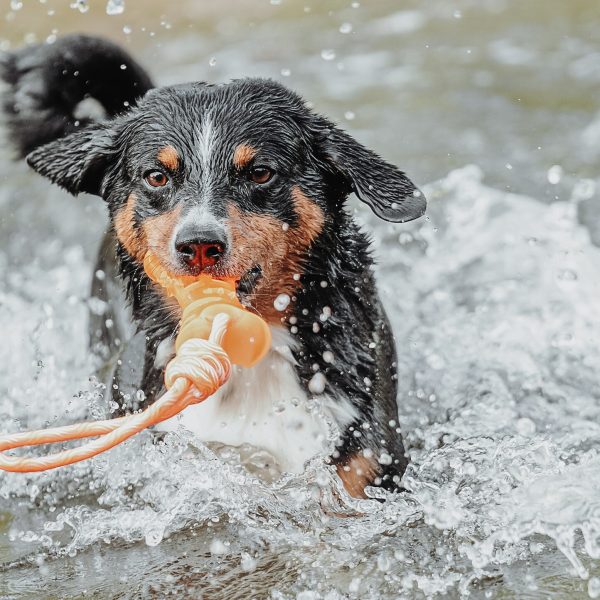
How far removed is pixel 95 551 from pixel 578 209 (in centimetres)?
417

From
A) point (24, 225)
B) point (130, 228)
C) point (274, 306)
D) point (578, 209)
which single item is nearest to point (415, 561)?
point (274, 306)

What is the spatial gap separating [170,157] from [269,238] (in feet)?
1.56

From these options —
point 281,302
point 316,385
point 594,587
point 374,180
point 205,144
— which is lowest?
point 594,587

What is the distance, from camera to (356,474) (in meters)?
3.91

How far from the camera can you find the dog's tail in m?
4.74

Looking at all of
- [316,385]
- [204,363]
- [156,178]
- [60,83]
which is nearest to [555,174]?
[60,83]

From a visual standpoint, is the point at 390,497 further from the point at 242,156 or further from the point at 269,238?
the point at 242,156

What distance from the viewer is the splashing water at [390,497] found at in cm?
361

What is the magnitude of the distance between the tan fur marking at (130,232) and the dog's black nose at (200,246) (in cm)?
38

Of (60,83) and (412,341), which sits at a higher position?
(60,83)

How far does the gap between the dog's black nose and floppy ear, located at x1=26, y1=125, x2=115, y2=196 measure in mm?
790

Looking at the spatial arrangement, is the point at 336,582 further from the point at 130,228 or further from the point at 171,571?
the point at 130,228

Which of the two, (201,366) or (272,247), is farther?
(272,247)

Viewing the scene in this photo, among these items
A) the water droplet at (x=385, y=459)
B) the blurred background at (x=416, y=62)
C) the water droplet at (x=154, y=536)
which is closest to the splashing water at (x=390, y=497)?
the water droplet at (x=154, y=536)
